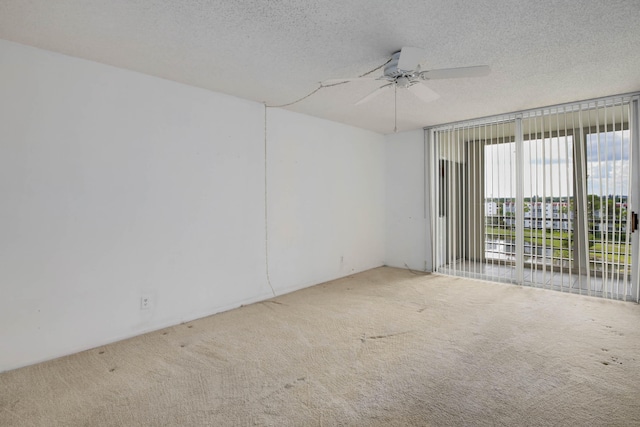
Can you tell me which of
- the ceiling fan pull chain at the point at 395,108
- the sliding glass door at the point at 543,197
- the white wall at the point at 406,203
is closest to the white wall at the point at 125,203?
the ceiling fan pull chain at the point at 395,108

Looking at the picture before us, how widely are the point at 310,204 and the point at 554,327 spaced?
3.07 m

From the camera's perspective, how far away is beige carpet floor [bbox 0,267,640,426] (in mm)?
1922

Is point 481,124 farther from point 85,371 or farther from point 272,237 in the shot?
point 85,371

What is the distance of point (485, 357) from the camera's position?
2586 mm

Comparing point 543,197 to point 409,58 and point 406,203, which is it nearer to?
point 406,203

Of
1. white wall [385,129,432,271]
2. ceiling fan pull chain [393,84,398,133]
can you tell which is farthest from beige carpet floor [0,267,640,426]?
ceiling fan pull chain [393,84,398,133]

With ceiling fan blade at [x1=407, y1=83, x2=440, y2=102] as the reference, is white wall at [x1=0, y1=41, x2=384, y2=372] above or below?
below

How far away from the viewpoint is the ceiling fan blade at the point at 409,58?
2.28 metres

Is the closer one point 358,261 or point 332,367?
point 332,367

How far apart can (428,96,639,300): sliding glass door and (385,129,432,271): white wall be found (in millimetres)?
222

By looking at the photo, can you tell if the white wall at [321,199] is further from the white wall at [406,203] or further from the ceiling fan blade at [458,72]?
the ceiling fan blade at [458,72]

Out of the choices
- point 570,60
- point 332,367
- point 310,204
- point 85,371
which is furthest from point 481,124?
point 85,371

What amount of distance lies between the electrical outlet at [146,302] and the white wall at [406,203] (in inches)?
160

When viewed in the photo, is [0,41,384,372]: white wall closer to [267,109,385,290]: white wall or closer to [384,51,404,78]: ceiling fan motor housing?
[267,109,385,290]: white wall
